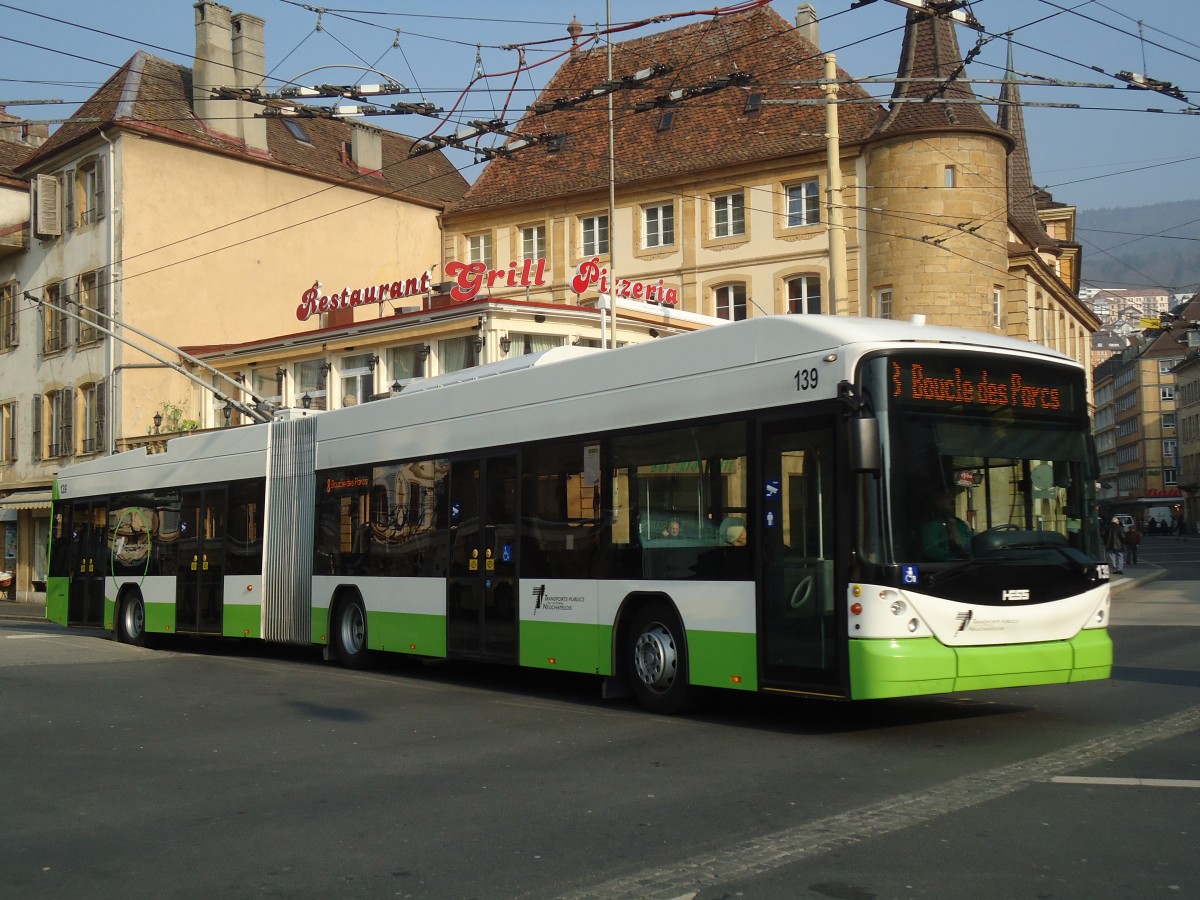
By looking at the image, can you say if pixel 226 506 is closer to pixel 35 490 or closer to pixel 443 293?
pixel 443 293

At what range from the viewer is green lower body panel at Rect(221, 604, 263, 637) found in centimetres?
1806

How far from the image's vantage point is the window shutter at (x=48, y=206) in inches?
1688

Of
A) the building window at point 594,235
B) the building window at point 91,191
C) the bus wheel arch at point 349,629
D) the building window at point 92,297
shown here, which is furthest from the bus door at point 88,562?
the building window at point 594,235

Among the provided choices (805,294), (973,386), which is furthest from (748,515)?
(805,294)

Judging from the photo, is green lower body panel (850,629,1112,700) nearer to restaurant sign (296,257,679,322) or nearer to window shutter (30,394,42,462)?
restaurant sign (296,257,679,322)

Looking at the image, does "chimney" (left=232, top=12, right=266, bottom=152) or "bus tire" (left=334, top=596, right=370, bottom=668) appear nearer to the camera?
"bus tire" (left=334, top=596, right=370, bottom=668)

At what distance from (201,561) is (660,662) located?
10061mm

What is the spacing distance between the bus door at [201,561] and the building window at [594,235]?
89.5 feet

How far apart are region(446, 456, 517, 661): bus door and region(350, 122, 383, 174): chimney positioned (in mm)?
34869

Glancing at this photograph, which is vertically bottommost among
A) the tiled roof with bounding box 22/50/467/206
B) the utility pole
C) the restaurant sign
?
the utility pole

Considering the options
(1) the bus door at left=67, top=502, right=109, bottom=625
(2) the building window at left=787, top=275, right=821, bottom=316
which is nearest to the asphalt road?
(1) the bus door at left=67, top=502, right=109, bottom=625

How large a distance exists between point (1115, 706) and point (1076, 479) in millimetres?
2019

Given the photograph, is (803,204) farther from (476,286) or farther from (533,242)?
(476,286)

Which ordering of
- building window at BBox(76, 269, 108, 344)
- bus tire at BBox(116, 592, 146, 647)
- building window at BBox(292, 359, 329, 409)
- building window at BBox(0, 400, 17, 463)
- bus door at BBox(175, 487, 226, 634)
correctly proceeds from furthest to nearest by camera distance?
1. building window at BBox(0, 400, 17, 463)
2. building window at BBox(76, 269, 108, 344)
3. building window at BBox(292, 359, 329, 409)
4. bus tire at BBox(116, 592, 146, 647)
5. bus door at BBox(175, 487, 226, 634)
